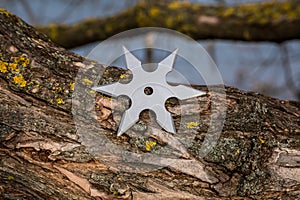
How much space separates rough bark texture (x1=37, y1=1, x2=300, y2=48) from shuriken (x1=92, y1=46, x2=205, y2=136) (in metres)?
1.13

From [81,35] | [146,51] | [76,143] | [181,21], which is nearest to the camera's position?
[76,143]

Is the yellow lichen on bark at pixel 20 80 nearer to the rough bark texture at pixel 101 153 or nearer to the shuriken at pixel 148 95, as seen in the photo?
the rough bark texture at pixel 101 153

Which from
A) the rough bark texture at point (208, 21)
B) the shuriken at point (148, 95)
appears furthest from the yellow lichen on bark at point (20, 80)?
the rough bark texture at point (208, 21)

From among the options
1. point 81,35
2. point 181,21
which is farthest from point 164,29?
point 81,35

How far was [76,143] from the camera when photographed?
0.87 m

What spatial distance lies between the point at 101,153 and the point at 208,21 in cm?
132

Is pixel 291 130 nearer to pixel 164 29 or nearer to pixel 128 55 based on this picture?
pixel 128 55

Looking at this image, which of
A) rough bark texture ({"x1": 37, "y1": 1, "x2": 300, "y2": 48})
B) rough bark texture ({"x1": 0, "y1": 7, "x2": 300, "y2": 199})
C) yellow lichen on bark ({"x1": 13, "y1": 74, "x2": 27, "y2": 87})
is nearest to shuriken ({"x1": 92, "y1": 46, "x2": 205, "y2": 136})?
rough bark texture ({"x1": 0, "y1": 7, "x2": 300, "y2": 199})

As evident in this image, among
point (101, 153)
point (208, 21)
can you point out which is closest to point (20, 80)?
point (101, 153)

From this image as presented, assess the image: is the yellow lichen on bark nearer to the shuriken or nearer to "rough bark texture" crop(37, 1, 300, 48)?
the shuriken

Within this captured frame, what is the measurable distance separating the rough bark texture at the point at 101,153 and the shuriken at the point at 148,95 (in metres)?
0.02

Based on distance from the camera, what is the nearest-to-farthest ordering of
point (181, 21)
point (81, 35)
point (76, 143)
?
point (76, 143)
point (181, 21)
point (81, 35)

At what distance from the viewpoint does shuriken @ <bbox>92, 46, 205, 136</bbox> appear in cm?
89

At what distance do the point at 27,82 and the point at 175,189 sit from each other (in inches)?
13.1
